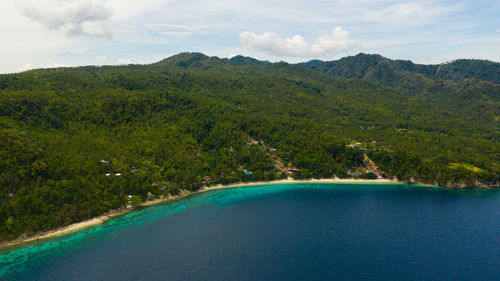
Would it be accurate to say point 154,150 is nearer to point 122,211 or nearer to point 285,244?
point 122,211

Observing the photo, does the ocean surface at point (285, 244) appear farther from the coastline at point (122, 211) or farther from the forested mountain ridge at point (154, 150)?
the forested mountain ridge at point (154, 150)

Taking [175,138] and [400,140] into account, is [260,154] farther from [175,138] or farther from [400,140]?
[400,140]

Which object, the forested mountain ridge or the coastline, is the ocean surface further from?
the forested mountain ridge

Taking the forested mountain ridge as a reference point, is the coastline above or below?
below

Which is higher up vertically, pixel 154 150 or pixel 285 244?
pixel 154 150

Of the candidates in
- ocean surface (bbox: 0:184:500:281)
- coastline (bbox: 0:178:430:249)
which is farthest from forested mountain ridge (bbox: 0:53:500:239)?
ocean surface (bbox: 0:184:500:281)

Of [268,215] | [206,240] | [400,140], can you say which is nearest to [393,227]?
[268,215]

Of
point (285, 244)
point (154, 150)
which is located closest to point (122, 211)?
point (154, 150)

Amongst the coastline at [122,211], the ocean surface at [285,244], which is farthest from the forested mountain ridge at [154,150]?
the ocean surface at [285,244]
